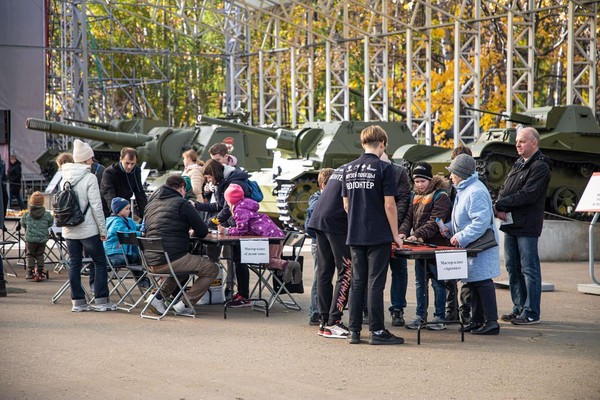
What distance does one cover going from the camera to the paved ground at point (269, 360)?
26.9 feet

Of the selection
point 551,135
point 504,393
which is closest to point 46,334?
point 504,393

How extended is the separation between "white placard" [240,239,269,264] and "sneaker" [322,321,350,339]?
1.51 meters

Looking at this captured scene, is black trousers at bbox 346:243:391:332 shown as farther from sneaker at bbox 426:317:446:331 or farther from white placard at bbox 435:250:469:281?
sneaker at bbox 426:317:446:331

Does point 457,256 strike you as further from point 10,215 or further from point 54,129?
point 54,129

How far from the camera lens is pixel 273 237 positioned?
40.4 ft

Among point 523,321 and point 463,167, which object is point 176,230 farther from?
point 523,321

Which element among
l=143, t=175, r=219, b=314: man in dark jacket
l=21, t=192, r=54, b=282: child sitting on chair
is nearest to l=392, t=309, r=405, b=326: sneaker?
l=143, t=175, r=219, b=314: man in dark jacket

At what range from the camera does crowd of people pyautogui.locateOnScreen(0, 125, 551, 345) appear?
10.2 metres

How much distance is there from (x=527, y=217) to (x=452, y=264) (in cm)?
159

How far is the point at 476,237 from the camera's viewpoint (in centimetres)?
1079

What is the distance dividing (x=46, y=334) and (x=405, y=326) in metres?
3.50

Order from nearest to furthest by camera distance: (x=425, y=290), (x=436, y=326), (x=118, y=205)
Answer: (x=425, y=290) → (x=436, y=326) → (x=118, y=205)

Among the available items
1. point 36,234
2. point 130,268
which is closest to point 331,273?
point 130,268

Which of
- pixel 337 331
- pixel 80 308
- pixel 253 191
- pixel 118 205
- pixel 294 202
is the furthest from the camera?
pixel 294 202
